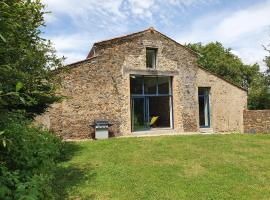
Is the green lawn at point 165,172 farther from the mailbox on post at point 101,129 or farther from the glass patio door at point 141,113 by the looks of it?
the glass patio door at point 141,113

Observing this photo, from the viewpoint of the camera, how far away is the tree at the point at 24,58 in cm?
367

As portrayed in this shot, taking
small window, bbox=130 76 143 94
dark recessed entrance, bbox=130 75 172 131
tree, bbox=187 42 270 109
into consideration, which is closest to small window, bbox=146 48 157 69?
dark recessed entrance, bbox=130 75 172 131

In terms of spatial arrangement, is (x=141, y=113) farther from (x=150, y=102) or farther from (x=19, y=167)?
(x=19, y=167)

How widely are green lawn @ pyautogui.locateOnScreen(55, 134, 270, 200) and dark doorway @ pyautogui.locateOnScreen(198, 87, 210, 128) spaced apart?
25.2 feet

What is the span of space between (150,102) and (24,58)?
551 inches

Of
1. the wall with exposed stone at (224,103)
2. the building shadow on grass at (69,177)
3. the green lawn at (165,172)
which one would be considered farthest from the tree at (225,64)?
the building shadow on grass at (69,177)

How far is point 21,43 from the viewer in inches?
184

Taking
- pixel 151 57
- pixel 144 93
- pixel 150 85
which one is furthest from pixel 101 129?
pixel 151 57

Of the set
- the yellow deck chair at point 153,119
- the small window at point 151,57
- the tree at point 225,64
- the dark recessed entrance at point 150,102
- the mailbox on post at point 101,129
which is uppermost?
the tree at point 225,64

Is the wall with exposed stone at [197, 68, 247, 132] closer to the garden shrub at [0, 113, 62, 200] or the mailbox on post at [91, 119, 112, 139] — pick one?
the mailbox on post at [91, 119, 112, 139]

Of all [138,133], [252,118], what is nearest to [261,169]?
[138,133]

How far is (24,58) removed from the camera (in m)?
6.32

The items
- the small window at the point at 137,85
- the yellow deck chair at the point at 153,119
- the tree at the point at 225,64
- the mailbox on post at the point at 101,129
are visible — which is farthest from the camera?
the tree at the point at 225,64

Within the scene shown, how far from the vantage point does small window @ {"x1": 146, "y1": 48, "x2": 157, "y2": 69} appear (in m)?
19.1
